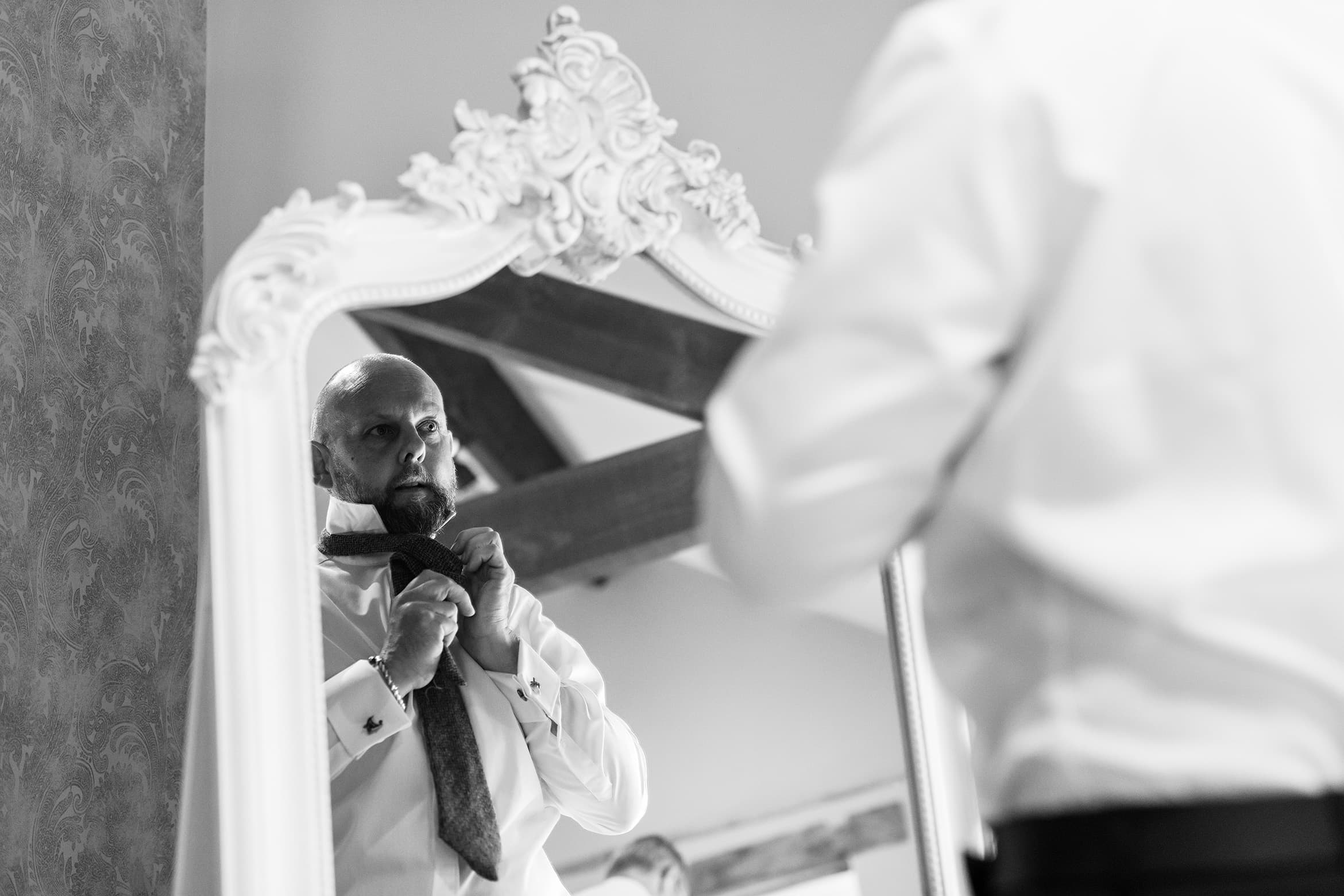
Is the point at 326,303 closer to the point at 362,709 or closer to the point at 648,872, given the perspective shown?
the point at 362,709

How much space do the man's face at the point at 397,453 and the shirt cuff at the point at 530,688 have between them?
14 cm

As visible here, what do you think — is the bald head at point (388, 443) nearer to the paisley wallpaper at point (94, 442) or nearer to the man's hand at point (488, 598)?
the man's hand at point (488, 598)

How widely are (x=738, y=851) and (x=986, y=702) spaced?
32.4 inches

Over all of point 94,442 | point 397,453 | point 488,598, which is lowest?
point 488,598

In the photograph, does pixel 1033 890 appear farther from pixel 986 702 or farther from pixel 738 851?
pixel 738 851

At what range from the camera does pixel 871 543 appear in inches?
22.4

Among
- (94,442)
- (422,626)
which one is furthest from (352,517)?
(94,442)

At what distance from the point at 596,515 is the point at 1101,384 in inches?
33.8

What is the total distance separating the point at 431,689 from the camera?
121 centimetres

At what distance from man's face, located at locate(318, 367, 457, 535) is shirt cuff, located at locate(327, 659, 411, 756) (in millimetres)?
133

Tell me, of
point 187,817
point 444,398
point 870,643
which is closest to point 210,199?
point 444,398

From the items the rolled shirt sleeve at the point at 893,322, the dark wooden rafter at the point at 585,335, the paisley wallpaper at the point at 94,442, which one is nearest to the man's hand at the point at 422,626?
the dark wooden rafter at the point at 585,335

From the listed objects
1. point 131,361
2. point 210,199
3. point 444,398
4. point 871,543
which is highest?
point 210,199

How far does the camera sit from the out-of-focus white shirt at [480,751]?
3.84 ft
